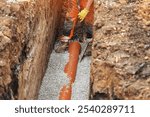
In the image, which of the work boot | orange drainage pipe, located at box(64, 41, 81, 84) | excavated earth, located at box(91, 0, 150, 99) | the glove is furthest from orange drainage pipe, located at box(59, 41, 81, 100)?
excavated earth, located at box(91, 0, 150, 99)

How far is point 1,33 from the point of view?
5.52 metres

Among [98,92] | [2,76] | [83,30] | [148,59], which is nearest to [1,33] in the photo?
[2,76]

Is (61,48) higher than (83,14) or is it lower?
lower

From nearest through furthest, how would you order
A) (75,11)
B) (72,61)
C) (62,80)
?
1. (62,80)
2. (72,61)
3. (75,11)

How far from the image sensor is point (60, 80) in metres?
6.98

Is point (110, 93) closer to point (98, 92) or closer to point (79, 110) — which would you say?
point (98, 92)

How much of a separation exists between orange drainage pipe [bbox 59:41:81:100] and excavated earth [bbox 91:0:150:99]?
105cm

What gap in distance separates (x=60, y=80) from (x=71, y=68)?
385 mm

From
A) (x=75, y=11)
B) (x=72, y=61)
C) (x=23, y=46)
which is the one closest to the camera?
(x=23, y=46)

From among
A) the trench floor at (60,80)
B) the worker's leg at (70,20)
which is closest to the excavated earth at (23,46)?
the trench floor at (60,80)

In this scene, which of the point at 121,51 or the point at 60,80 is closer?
the point at 121,51

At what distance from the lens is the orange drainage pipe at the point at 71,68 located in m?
6.57

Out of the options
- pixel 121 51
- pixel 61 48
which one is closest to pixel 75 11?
pixel 61 48

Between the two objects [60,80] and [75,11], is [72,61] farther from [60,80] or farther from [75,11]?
[75,11]
